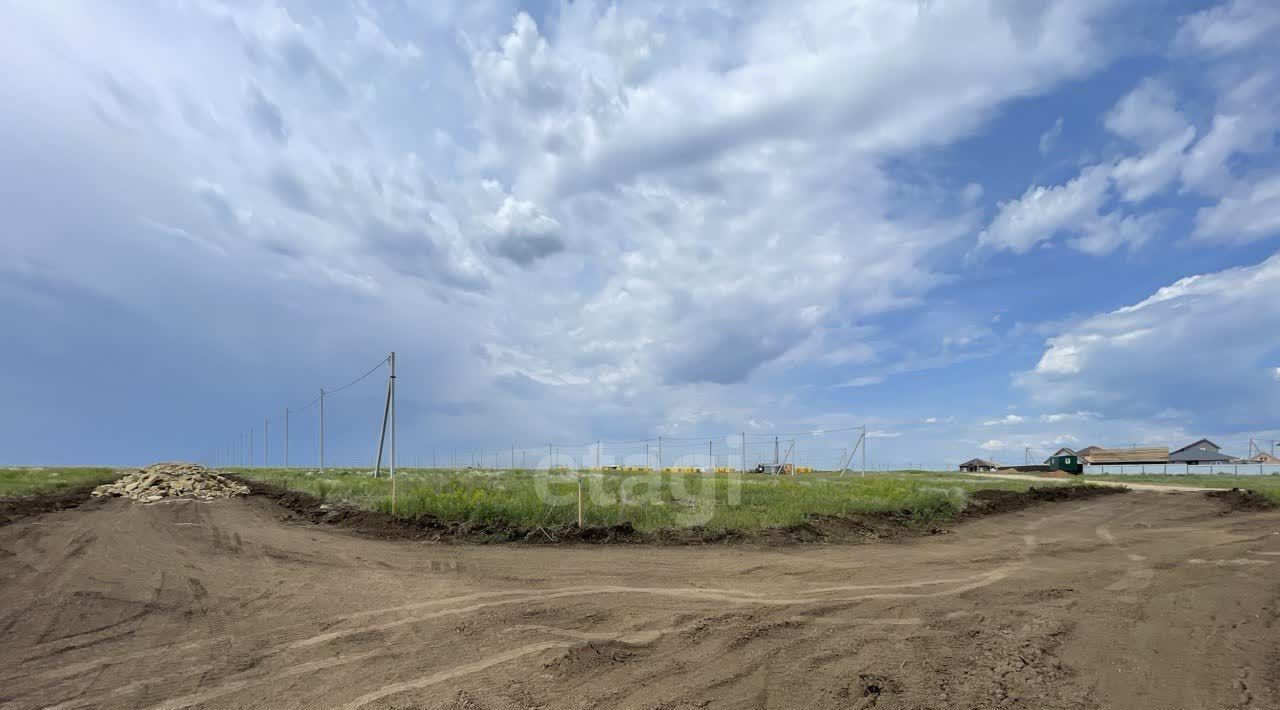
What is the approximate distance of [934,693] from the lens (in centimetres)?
539

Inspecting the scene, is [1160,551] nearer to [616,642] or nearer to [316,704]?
[616,642]

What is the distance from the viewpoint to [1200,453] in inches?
2719

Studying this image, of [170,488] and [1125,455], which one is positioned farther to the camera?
[1125,455]

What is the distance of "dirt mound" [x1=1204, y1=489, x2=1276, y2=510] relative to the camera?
76.7 feet

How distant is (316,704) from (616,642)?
110 inches

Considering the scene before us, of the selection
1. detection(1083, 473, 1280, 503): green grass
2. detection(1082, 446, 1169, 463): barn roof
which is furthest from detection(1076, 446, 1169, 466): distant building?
detection(1083, 473, 1280, 503): green grass

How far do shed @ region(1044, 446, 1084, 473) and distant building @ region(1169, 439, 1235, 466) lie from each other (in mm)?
10057

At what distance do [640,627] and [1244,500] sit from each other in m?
29.1

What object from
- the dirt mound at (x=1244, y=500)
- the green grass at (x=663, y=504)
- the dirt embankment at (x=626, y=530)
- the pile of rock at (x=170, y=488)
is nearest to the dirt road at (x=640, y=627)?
the dirt embankment at (x=626, y=530)

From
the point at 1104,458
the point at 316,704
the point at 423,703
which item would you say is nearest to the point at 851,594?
the point at 423,703

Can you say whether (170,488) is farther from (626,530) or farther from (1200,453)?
(1200,453)

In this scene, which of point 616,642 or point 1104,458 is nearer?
point 616,642

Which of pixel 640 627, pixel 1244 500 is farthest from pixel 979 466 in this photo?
pixel 640 627

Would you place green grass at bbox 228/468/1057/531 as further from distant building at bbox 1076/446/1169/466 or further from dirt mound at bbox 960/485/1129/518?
distant building at bbox 1076/446/1169/466
